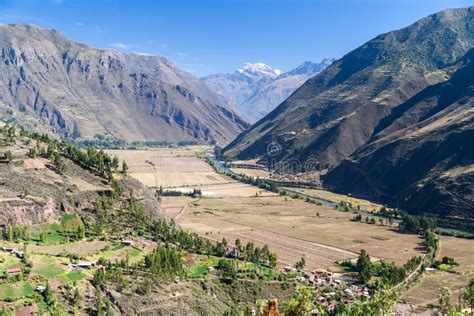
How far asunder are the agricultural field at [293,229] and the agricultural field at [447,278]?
28.1 feet

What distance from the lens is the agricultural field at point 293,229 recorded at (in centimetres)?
11750

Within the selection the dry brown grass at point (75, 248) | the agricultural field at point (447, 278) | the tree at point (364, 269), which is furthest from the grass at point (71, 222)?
the agricultural field at point (447, 278)

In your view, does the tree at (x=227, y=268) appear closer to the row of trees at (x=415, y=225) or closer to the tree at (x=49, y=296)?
the tree at (x=49, y=296)

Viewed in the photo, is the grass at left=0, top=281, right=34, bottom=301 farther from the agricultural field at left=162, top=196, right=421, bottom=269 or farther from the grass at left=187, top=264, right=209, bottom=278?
the agricultural field at left=162, top=196, right=421, bottom=269

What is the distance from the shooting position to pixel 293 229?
142 meters

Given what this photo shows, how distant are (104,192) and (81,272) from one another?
40.1m

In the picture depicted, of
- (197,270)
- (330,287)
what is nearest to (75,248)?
(197,270)

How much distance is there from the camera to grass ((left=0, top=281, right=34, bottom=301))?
66812 millimetres

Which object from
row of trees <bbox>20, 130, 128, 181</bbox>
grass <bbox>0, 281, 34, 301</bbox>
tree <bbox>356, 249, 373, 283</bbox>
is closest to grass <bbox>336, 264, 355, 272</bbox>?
tree <bbox>356, 249, 373, 283</bbox>

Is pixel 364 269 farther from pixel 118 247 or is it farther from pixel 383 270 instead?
pixel 118 247

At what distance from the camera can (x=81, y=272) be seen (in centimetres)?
7794

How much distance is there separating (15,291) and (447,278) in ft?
272

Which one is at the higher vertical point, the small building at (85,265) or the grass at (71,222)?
the grass at (71,222)

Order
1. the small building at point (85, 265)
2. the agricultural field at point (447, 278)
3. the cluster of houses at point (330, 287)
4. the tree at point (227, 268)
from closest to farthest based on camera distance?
the small building at point (85, 265) < the cluster of houses at point (330, 287) < the tree at point (227, 268) < the agricultural field at point (447, 278)
